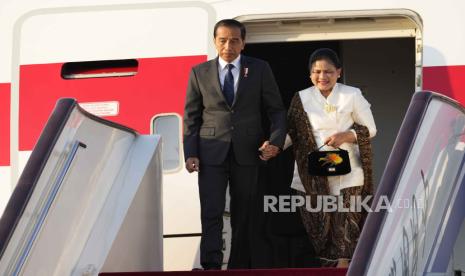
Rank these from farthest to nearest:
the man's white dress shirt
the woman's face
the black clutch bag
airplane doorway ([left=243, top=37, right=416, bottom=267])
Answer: airplane doorway ([left=243, top=37, right=416, bottom=267]), the man's white dress shirt, the woman's face, the black clutch bag

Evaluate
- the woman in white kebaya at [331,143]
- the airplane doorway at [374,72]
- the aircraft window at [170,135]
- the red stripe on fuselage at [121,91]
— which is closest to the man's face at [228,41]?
the woman in white kebaya at [331,143]

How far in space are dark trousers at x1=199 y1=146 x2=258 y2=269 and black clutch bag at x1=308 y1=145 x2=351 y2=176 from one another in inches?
15.2

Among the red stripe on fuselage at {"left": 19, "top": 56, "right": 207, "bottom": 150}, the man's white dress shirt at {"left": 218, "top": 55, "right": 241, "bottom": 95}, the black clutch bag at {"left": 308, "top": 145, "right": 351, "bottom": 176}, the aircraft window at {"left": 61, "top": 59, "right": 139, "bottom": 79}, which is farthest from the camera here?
the aircraft window at {"left": 61, "top": 59, "right": 139, "bottom": 79}

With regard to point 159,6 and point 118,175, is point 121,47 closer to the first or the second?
point 159,6

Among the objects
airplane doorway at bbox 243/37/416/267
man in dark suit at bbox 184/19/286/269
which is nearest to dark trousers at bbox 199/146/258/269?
man in dark suit at bbox 184/19/286/269

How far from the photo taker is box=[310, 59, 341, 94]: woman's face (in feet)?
22.1

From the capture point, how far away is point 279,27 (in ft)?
25.5

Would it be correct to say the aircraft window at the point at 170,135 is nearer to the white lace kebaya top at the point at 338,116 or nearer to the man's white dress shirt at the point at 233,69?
the man's white dress shirt at the point at 233,69

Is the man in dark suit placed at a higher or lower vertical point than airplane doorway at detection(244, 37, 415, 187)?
lower

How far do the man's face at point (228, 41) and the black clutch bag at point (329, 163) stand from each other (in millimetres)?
814

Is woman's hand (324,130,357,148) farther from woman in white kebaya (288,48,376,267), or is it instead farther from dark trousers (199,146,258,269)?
dark trousers (199,146,258,269)

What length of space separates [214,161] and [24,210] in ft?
5.91

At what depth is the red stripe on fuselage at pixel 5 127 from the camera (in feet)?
25.8

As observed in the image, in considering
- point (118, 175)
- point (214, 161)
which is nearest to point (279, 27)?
point (214, 161)
